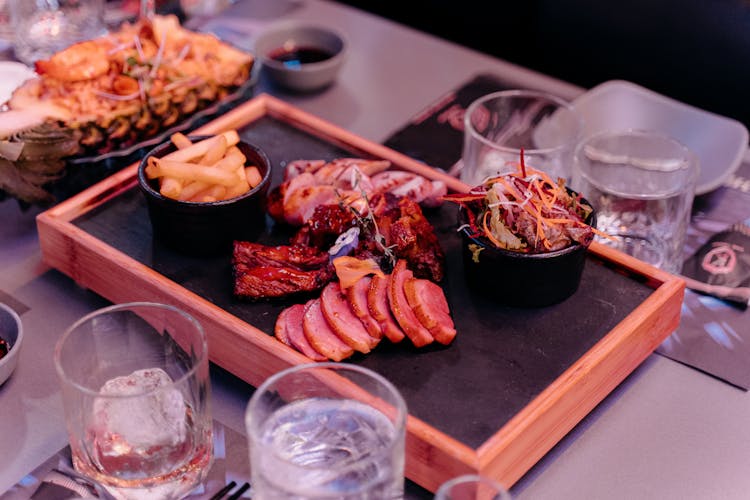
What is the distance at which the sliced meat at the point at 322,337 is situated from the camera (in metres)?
1.74

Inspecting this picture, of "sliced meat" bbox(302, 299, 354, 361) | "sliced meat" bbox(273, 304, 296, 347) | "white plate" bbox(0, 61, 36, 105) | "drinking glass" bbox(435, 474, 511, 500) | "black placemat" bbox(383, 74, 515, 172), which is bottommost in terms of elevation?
"black placemat" bbox(383, 74, 515, 172)

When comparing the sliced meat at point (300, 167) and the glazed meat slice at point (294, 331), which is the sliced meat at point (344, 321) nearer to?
the glazed meat slice at point (294, 331)

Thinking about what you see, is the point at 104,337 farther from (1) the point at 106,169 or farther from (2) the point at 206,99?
(2) the point at 206,99

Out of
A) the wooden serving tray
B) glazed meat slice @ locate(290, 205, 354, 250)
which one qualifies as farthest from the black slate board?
glazed meat slice @ locate(290, 205, 354, 250)

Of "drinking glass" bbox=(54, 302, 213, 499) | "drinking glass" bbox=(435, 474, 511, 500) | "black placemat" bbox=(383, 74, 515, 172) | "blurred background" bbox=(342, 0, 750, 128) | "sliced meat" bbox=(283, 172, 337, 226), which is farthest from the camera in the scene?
"blurred background" bbox=(342, 0, 750, 128)

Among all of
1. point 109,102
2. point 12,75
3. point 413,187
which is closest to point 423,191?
point 413,187

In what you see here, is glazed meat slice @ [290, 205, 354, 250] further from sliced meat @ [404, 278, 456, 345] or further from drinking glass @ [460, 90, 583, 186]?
drinking glass @ [460, 90, 583, 186]

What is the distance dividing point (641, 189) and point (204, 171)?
3.38 ft

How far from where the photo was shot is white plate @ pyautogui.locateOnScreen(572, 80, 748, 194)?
2.42 m

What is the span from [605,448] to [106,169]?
4.34ft

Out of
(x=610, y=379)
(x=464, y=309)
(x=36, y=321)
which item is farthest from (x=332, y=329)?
→ (x=36, y=321)

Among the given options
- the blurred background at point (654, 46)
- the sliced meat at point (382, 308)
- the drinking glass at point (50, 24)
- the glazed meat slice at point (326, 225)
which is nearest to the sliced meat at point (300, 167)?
the glazed meat slice at point (326, 225)

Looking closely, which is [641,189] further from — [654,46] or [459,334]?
[654,46]

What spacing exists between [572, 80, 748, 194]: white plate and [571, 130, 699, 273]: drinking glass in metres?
0.16
